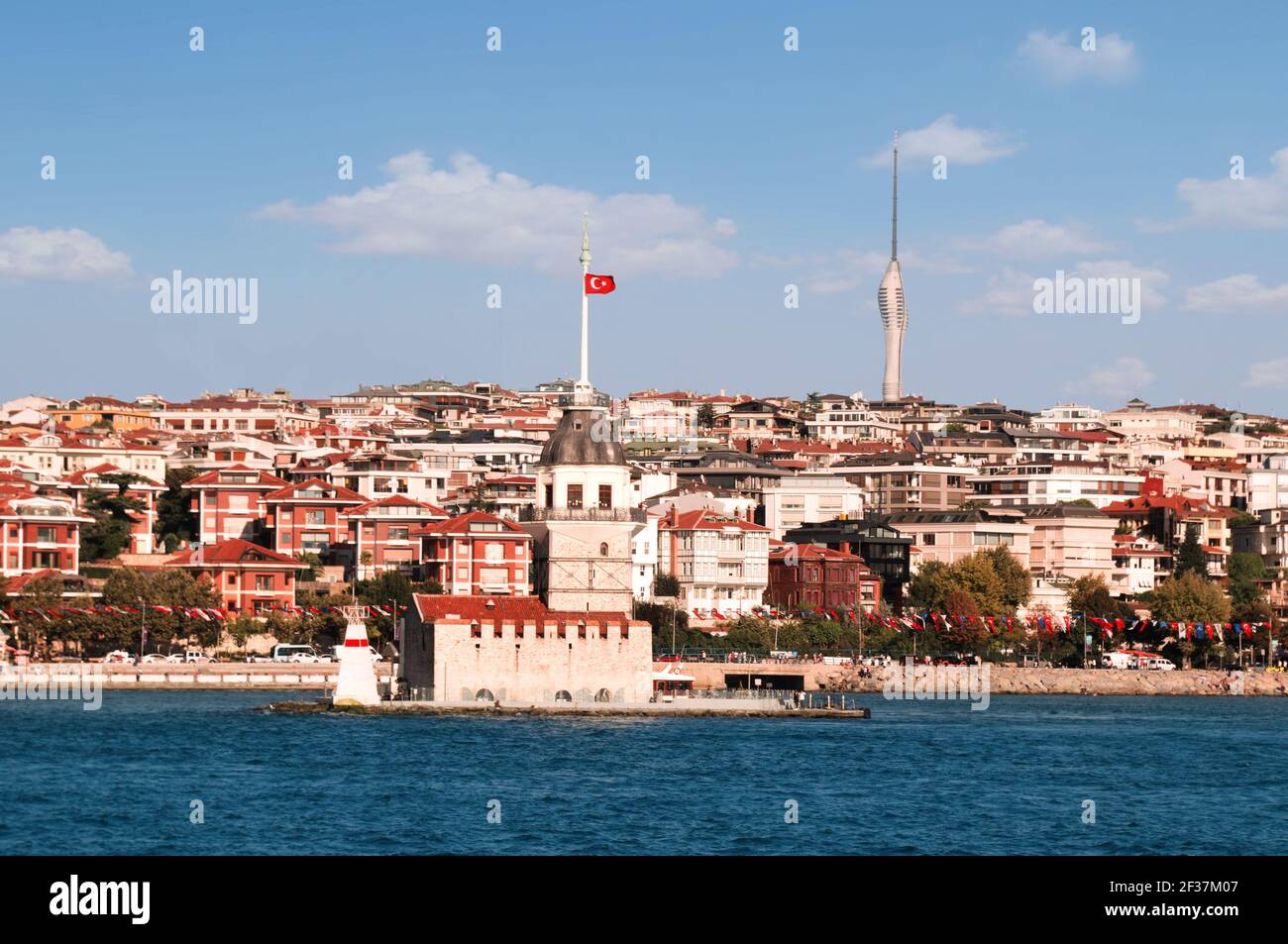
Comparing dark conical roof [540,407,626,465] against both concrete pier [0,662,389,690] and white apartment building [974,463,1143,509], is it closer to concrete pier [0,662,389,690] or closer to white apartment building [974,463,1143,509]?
concrete pier [0,662,389,690]

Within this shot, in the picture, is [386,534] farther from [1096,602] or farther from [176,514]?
[1096,602]

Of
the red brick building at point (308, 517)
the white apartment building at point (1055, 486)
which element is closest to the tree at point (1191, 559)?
the white apartment building at point (1055, 486)

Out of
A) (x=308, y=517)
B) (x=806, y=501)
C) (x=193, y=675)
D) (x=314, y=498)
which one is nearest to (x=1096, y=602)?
(x=806, y=501)

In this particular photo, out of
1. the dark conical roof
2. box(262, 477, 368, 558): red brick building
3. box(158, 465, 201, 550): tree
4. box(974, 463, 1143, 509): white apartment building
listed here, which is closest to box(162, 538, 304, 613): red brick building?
box(262, 477, 368, 558): red brick building

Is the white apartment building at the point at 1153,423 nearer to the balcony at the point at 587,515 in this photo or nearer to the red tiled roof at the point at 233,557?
the red tiled roof at the point at 233,557

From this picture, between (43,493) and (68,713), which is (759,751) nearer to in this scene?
(68,713)

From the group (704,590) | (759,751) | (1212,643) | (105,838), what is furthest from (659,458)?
(105,838)
